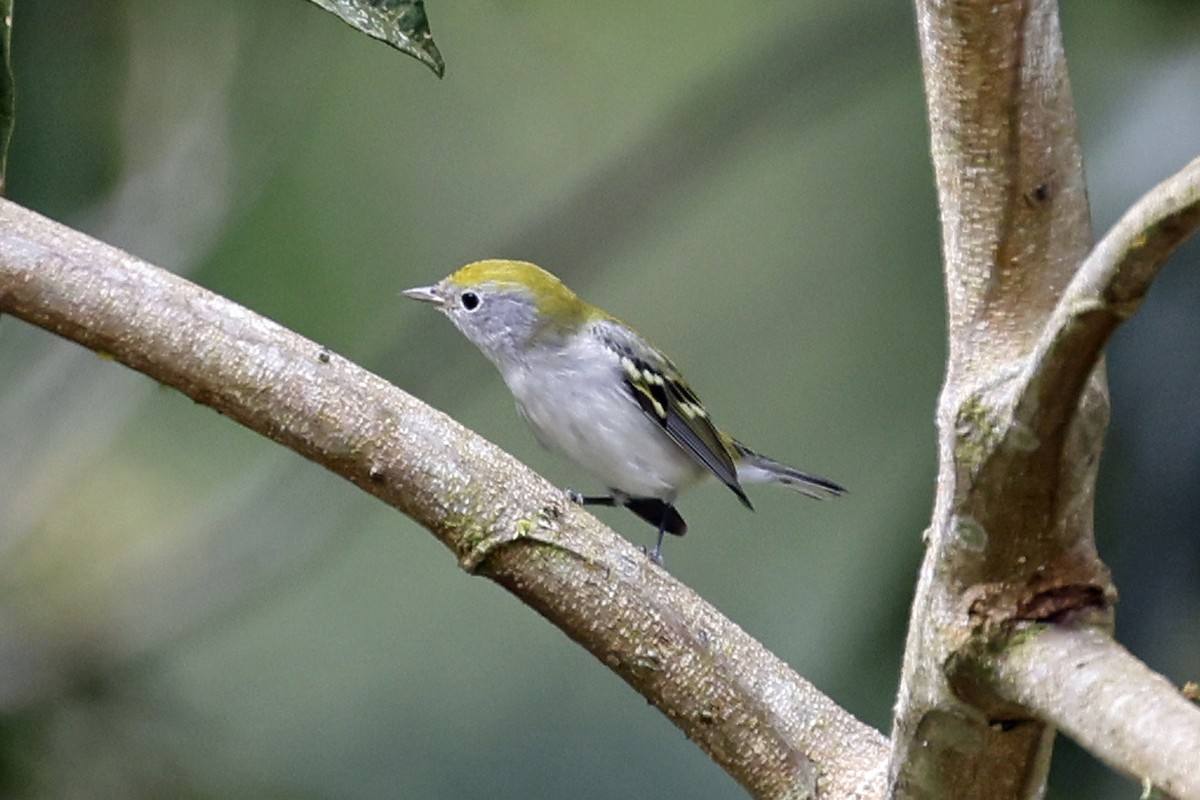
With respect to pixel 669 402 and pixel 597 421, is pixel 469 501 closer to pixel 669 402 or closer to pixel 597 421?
pixel 597 421

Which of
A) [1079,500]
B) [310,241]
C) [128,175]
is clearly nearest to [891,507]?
[310,241]

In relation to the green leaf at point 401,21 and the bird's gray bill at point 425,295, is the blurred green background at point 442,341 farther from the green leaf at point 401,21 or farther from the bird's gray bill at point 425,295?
the green leaf at point 401,21

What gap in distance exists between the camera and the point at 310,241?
366cm

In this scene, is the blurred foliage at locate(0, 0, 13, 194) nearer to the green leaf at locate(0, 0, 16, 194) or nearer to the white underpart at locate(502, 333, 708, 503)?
the green leaf at locate(0, 0, 16, 194)

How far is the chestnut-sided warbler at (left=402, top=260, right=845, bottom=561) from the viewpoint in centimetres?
224

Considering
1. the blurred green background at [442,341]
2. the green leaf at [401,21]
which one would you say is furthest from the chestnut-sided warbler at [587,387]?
the green leaf at [401,21]

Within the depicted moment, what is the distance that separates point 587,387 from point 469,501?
101cm

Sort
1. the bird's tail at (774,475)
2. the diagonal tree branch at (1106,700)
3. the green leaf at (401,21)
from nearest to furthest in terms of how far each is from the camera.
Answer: the diagonal tree branch at (1106,700)
the green leaf at (401,21)
the bird's tail at (774,475)

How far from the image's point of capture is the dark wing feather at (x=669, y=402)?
7.43ft

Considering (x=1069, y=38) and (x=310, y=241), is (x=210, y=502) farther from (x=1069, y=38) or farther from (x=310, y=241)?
(x=1069, y=38)

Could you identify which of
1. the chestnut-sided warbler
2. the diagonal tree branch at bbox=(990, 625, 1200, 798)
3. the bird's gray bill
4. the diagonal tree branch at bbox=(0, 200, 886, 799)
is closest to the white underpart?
the chestnut-sided warbler

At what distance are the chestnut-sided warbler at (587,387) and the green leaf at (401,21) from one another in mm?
1061

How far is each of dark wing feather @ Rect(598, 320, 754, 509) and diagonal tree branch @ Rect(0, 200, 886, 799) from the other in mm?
965

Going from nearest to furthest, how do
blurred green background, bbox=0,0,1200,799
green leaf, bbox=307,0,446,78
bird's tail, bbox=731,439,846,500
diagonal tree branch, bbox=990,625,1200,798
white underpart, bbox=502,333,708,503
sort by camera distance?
diagonal tree branch, bbox=990,625,1200,798, green leaf, bbox=307,0,446,78, white underpart, bbox=502,333,708,503, bird's tail, bbox=731,439,846,500, blurred green background, bbox=0,0,1200,799
